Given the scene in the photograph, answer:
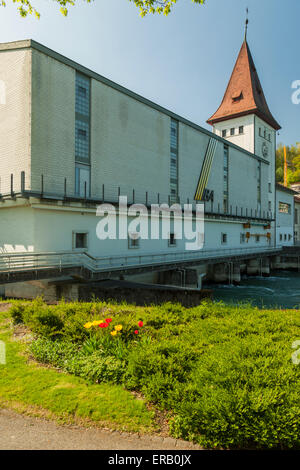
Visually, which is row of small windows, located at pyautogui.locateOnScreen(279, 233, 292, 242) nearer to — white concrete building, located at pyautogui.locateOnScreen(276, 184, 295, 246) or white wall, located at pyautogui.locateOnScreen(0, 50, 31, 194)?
white concrete building, located at pyautogui.locateOnScreen(276, 184, 295, 246)

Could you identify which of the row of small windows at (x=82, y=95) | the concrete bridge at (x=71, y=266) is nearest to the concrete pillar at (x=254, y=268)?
the concrete bridge at (x=71, y=266)

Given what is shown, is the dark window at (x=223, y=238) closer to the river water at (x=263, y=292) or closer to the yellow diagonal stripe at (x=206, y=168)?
the river water at (x=263, y=292)

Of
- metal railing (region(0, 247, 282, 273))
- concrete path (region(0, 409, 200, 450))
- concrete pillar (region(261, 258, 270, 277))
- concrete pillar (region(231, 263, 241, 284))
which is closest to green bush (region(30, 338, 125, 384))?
concrete path (region(0, 409, 200, 450))

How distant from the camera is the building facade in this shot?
1852 cm

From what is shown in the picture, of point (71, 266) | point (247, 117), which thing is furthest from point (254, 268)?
point (71, 266)

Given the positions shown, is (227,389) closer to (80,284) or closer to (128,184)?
(80,284)

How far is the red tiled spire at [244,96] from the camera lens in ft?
171

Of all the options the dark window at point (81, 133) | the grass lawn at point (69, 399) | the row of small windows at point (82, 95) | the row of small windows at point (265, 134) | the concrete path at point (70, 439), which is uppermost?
the row of small windows at point (265, 134)

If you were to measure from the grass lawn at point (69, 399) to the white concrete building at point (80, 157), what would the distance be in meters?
12.8

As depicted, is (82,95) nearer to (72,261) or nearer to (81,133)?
(81,133)

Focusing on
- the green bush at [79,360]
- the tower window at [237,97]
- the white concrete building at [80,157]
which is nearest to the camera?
the green bush at [79,360]

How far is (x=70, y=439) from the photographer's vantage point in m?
4.29

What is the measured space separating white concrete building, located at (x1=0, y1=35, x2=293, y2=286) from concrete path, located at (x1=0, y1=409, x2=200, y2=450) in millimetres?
14253
